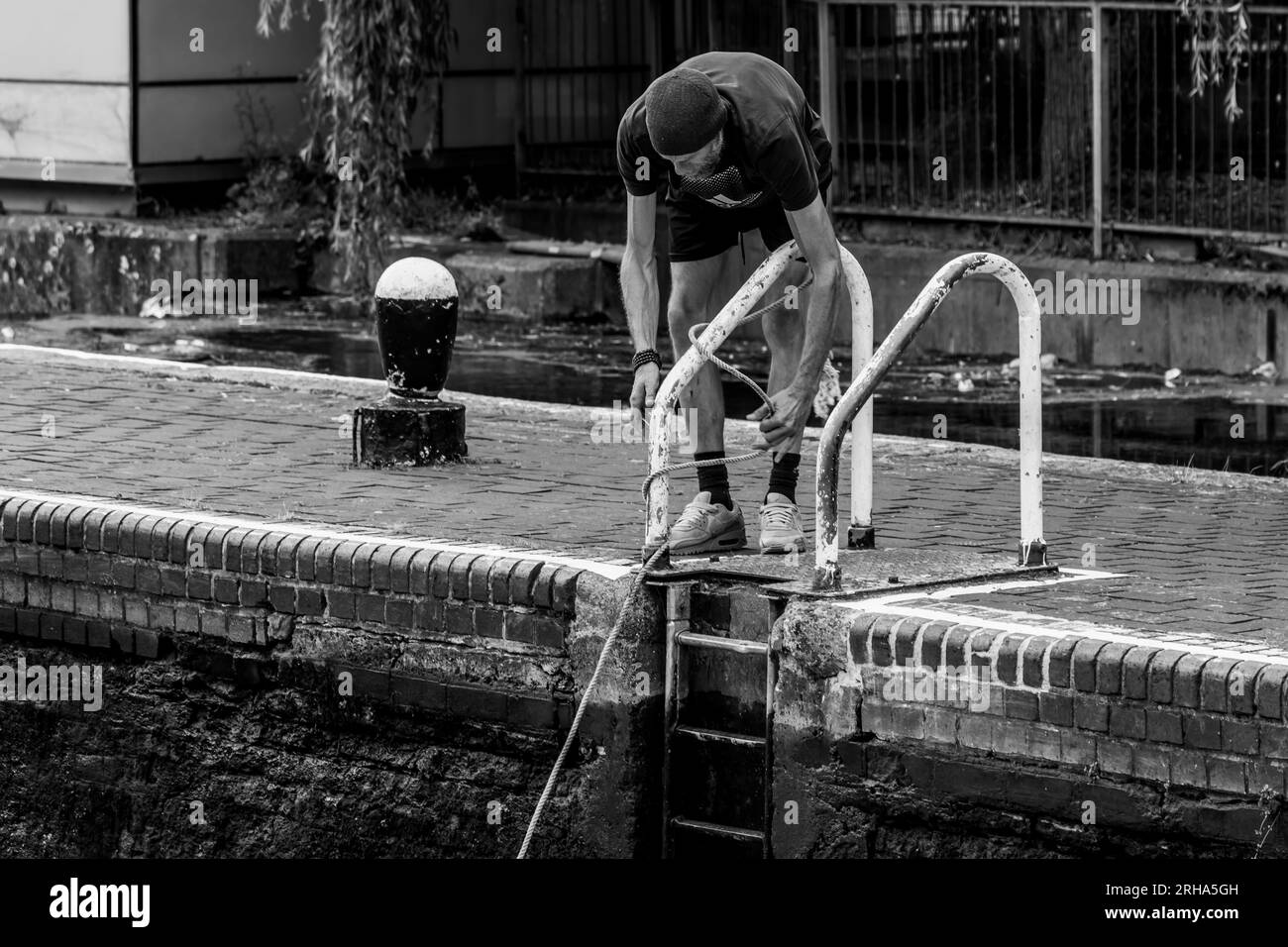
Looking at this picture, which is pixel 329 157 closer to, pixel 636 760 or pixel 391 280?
pixel 391 280

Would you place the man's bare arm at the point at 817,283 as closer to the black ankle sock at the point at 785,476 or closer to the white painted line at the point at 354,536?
the black ankle sock at the point at 785,476

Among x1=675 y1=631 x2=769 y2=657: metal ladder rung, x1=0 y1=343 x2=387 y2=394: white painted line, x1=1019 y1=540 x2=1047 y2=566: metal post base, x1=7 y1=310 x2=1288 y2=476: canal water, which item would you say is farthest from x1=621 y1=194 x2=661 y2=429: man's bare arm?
x1=0 y1=343 x2=387 y2=394: white painted line

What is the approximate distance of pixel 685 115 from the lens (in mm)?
6301

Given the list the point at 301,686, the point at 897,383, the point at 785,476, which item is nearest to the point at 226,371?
the point at 897,383

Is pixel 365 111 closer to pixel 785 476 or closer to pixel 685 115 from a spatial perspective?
pixel 785 476

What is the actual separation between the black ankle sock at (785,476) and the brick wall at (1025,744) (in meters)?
1.06

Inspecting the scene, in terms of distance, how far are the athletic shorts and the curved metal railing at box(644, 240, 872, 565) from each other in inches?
8.8

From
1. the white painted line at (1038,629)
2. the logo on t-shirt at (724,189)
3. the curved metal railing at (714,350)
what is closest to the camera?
the white painted line at (1038,629)

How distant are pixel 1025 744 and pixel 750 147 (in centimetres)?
187

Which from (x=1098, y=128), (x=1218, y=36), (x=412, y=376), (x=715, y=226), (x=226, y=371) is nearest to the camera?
(x=715, y=226)

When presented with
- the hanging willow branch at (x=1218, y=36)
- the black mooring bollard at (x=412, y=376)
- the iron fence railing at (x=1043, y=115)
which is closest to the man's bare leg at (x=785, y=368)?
the black mooring bollard at (x=412, y=376)

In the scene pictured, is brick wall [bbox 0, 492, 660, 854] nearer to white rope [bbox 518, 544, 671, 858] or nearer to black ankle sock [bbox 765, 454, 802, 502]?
white rope [bbox 518, 544, 671, 858]

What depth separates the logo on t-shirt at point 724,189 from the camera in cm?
662

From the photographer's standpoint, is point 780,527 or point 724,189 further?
point 780,527
